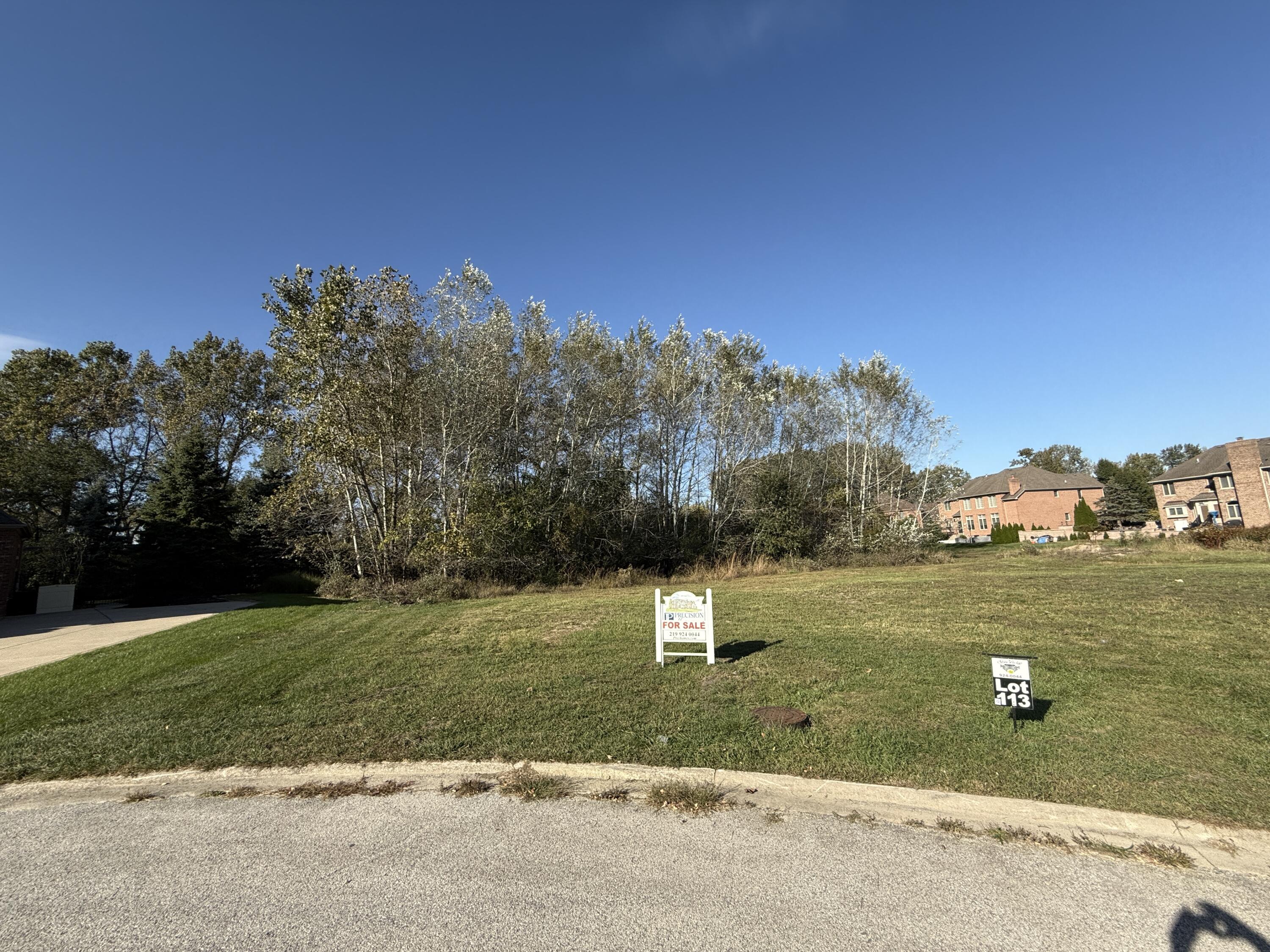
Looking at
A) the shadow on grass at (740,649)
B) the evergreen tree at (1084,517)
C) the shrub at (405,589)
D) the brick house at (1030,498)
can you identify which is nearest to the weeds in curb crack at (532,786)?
the shadow on grass at (740,649)

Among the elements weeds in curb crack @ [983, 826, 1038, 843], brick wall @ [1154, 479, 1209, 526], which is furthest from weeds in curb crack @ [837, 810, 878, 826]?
brick wall @ [1154, 479, 1209, 526]

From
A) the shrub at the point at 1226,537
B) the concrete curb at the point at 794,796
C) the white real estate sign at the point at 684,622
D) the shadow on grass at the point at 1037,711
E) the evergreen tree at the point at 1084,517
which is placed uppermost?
the evergreen tree at the point at 1084,517

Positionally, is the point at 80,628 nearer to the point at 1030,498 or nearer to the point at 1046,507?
the point at 1030,498

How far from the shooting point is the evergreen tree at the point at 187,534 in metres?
18.4

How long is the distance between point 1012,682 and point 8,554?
918 inches

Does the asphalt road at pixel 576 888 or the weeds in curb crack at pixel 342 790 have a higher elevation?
the weeds in curb crack at pixel 342 790

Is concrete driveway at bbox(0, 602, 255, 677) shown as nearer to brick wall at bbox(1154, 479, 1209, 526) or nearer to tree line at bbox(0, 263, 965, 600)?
tree line at bbox(0, 263, 965, 600)

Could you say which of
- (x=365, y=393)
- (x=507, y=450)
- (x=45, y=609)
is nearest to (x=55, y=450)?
(x=45, y=609)

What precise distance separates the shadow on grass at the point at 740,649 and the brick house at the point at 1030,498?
50.4m

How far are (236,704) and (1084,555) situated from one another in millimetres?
25791

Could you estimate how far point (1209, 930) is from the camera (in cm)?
247

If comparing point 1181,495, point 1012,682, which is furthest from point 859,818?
point 1181,495

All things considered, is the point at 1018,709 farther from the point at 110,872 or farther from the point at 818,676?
the point at 110,872

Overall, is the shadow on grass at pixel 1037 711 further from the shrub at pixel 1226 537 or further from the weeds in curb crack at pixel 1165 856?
the shrub at pixel 1226 537
